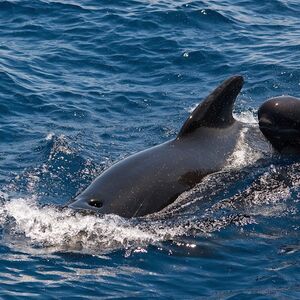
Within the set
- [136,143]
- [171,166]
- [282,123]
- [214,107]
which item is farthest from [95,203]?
[136,143]

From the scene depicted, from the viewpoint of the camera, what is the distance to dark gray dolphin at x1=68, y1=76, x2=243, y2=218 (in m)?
14.6

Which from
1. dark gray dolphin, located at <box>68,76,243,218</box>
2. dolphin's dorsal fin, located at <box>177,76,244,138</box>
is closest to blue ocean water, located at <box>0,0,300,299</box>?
dark gray dolphin, located at <box>68,76,243,218</box>

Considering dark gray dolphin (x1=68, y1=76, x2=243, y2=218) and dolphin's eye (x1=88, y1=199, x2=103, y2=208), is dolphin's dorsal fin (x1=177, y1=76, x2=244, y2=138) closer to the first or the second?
dark gray dolphin (x1=68, y1=76, x2=243, y2=218)

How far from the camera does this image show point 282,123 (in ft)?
54.2

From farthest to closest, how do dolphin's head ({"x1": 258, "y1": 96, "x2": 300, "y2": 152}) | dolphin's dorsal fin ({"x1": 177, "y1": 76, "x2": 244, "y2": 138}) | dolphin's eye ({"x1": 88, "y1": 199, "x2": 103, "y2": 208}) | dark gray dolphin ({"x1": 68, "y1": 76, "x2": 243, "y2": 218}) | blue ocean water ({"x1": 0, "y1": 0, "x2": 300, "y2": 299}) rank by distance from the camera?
1. dolphin's head ({"x1": 258, "y1": 96, "x2": 300, "y2": 152})
2. dolphin's dorsal fin ({"x1": 177, "y1": 76, "x2": 244, "y2": 138})
3. dark gray dolphin ({"x1": 68, "y1": 76, "x2": 243, "y2": 218})
4. dolphin's eye ({"x1": 88, "y1": 199, "x2": 103, "y2": 208})
5. blue ocean water ({"x1": 0, "y1": 0, "x2": 300, "y2": 299})

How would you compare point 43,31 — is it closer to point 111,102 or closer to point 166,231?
point 111,102

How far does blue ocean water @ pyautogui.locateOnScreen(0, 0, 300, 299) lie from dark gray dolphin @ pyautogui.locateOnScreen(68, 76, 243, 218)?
0.30 metres

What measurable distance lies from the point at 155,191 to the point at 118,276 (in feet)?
7.81

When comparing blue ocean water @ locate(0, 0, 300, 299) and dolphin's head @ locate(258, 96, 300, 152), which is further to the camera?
dolphin's head @ locate(258, 96, 300, 152)

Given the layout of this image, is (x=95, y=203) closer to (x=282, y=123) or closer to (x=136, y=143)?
(x=282, y=123)

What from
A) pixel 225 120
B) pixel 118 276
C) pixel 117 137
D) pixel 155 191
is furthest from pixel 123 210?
pixel 117 137

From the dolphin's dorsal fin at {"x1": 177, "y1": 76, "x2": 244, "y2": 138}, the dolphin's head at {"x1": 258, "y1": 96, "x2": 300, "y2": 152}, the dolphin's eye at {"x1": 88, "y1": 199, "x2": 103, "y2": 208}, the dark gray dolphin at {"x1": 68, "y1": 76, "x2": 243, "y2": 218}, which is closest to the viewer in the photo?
the dolphin's eye at {"x1": 88, "y1": 199, "x2": 103, "y2": 208}

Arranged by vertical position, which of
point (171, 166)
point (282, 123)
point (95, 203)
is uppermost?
point (282, 123)

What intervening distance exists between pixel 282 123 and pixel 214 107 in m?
1.48
